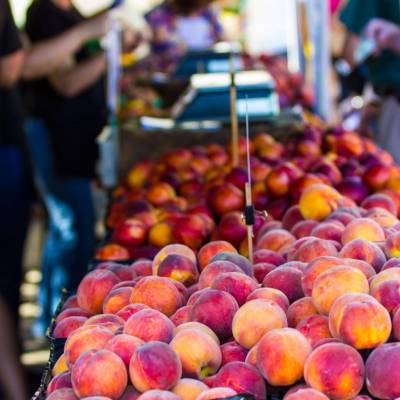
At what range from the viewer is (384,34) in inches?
154

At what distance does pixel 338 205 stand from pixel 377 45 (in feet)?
6.66

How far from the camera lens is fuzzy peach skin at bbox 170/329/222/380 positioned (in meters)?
1.29

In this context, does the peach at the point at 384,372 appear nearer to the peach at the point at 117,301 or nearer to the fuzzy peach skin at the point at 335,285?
the fuzzy peach skin at the point at 335,285

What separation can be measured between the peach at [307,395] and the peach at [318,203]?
101 cm

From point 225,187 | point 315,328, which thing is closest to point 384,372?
point 315,328

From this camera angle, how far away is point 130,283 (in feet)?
5.43

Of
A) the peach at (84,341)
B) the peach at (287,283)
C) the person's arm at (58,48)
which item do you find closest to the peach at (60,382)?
the peach at (84,341)

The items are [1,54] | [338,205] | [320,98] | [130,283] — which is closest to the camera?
[130,283]

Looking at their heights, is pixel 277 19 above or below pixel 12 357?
above

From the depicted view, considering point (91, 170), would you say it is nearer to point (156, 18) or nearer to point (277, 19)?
point (156, 18)

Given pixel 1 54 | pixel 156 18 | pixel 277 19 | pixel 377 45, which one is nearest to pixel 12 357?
pixel 1 54

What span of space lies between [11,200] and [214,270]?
1.87 metres

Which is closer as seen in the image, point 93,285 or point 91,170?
point 93,285

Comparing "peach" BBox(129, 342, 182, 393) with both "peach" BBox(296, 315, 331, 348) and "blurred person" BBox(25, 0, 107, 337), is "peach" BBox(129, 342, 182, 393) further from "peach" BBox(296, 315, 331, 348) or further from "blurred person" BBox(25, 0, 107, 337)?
"blurred person" BBox(25, 0, 107, 337)
